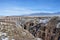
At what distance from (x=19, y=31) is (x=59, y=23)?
3.72 meters

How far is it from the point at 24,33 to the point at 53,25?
4.06m

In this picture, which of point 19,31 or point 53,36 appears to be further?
point 53,36

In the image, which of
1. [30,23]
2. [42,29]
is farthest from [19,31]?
[30,23]

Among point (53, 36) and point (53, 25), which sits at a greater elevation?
point (53, 25)

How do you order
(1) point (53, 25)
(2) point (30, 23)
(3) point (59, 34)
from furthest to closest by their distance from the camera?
(2) point (30, 23), (1) point (53, 25), (3) point (59, 34)

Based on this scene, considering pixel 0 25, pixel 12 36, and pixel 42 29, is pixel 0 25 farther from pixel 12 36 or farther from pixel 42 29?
pixel 42 29

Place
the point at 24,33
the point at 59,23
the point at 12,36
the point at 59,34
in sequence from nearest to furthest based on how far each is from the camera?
the point at 12,36, the point at 24,33, the point at 59,34, the point at 59,23

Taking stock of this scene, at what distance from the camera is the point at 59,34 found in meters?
6.24

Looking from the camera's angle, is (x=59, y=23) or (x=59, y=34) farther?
(x=59, y=23)

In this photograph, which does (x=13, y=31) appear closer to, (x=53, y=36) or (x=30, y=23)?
(x=53, y=36)

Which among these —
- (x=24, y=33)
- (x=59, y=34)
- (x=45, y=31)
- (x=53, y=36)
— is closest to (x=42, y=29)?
(x=45, y=31)

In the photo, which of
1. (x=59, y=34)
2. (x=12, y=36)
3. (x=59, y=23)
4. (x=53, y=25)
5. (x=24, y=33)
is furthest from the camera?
(x=53, y=25)

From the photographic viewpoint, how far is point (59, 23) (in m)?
6.73

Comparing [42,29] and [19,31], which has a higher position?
[19,31]
